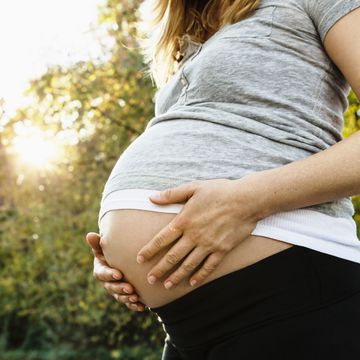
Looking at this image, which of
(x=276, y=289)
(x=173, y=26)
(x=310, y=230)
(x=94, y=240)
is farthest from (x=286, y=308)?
(x=173, y=26)

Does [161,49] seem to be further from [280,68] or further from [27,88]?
[27,88]

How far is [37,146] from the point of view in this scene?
535 centimetres

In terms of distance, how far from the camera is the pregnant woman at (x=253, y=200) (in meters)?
1.16

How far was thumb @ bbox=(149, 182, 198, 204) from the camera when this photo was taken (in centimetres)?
119

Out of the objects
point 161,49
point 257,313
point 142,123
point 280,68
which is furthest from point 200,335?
point 142,123

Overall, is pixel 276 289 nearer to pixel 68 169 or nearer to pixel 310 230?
pixel 310 230

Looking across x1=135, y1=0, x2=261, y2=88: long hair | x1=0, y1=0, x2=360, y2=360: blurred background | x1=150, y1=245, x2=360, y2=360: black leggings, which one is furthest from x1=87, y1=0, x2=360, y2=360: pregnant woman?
x1=0, y1=0, x2=360, y2=360: blurred background

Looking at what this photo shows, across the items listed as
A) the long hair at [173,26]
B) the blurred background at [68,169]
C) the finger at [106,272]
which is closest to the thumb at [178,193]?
the finger at [106,272]

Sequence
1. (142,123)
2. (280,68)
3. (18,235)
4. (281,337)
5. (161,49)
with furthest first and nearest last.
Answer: (18,235) → (142,123) → (161,49) → (280,68) → (281,337)

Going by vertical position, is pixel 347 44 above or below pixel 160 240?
above

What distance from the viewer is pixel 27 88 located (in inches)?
193

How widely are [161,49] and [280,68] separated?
2.24 ft

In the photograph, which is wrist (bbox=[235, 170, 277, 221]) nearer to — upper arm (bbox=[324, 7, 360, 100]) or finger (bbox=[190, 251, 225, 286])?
finger (bbox=[190, 251, 225, 286])

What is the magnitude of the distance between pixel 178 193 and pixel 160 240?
4.4 inches
